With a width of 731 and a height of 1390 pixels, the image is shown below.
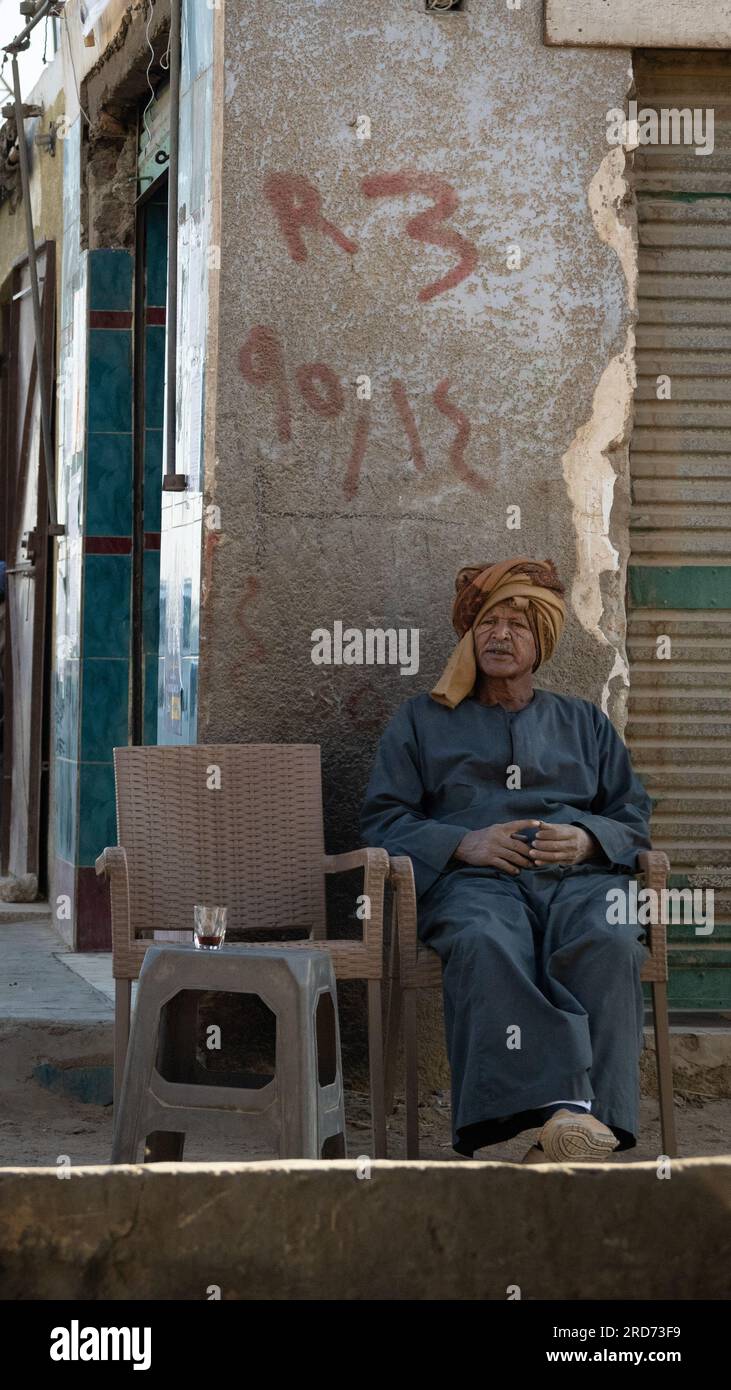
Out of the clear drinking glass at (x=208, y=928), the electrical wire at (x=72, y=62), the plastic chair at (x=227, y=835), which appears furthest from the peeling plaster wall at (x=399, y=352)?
the electrical wire at (x=72, y=62)

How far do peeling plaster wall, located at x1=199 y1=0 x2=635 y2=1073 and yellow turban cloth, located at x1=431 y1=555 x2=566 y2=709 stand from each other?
14.9 inches

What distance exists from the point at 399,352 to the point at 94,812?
2297mm

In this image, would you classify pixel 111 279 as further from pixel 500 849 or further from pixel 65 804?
pixel 500 849

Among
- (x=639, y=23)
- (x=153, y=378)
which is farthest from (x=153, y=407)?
(x=639, y=23)

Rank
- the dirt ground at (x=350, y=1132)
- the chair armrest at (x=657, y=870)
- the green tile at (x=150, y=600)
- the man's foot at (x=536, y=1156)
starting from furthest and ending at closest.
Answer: the green tile at (x=150, y=600) < the dirt ground at (x=350, y=1132) < the chair armrest at (x=657, y=870) < the man's foot at (x=536, y=1156)

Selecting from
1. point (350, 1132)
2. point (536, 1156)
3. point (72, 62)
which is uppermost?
point (72, 62)

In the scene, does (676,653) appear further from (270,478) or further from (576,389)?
(270,478)

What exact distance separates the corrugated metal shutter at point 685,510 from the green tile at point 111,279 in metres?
2.04

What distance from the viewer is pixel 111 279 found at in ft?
20.4

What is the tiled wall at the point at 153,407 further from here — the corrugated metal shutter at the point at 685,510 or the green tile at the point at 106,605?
the corrugated metal shutter at the point at 685,510

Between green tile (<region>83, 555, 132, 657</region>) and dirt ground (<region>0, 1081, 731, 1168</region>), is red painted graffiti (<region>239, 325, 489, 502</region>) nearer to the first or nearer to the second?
dirt ground (<region>0, 1081, 731, 1168</region>)

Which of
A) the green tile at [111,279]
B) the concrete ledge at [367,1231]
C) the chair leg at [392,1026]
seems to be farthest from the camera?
the green tile at [111,279]

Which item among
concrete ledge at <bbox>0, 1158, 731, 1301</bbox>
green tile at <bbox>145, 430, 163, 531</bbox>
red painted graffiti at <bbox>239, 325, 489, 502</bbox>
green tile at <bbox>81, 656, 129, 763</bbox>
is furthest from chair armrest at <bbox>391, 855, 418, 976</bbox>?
green tile at <bbox>145, 430, 163, 531</bbox>

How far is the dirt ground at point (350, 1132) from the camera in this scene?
4.26 meters
